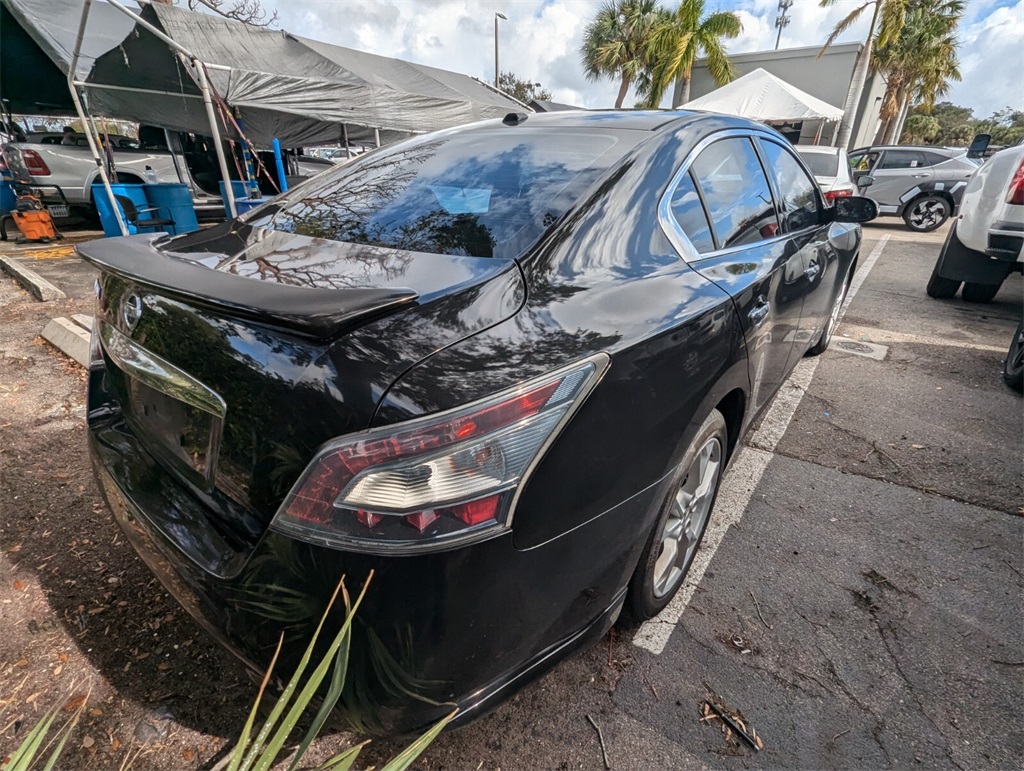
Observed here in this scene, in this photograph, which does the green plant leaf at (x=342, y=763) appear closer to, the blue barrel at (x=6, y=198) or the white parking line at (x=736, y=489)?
the white parking line at (x=736, y=489)

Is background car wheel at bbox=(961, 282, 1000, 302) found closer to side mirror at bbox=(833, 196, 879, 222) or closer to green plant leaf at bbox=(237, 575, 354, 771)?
side mirror at bbox=(833, 196, 879, 222)

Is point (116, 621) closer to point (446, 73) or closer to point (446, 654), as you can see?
point (446, 654)

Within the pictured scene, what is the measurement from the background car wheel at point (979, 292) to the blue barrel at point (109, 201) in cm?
1051

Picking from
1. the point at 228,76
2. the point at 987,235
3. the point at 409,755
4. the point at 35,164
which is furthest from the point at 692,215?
the point at 35,164

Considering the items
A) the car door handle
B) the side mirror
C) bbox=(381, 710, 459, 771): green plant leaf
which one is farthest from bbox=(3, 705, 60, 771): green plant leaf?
the side mirror

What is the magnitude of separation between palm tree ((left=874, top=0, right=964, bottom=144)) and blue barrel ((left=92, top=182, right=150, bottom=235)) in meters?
25.9

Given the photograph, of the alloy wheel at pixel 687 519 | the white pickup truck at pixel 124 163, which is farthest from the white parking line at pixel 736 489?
the white pickup truck at pixel 124 163

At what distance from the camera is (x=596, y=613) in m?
1.43

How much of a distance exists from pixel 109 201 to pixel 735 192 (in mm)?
8095

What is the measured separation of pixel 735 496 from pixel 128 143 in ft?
41.4

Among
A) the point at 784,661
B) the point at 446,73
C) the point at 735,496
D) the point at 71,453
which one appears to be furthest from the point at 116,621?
the point at 446,73

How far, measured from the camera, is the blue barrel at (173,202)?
762 cm

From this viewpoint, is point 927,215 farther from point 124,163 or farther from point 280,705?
point 124,163

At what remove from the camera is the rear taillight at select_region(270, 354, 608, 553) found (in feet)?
3.33
